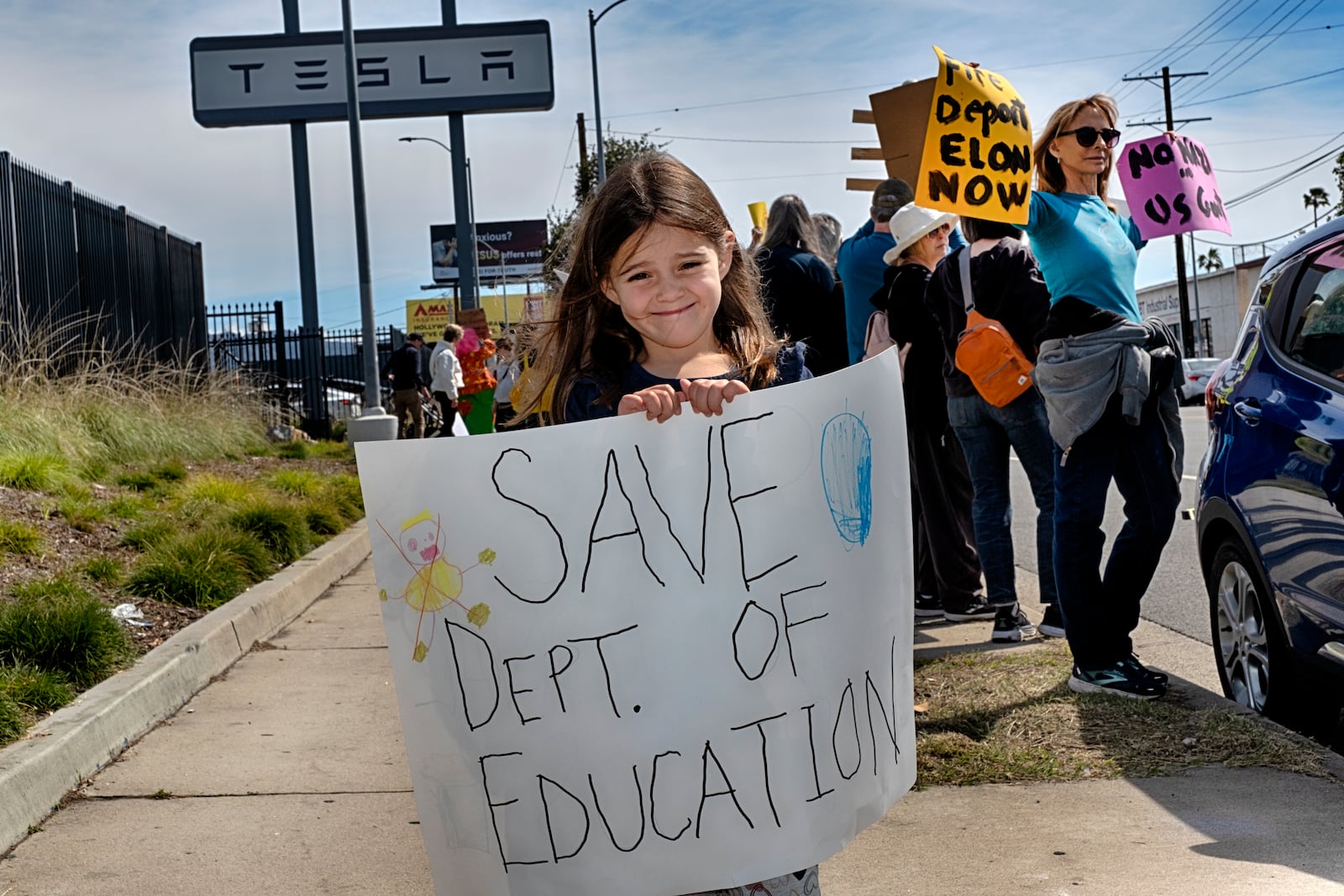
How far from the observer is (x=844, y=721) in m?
2.38

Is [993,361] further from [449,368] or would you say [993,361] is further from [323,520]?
[449,368]

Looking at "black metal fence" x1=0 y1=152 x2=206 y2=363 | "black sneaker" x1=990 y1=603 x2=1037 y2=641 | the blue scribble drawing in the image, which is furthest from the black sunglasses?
"black metal fence" x1=0 y1=152 x2=206 y2=363

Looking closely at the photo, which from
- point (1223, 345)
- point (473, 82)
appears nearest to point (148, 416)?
point (473, 82)

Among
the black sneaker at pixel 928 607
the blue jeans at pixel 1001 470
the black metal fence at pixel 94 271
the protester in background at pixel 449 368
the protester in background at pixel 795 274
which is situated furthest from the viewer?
the protester in background at pixel 449 368

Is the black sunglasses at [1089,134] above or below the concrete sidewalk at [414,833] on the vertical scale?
above

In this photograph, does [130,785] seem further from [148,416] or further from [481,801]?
[148,416]

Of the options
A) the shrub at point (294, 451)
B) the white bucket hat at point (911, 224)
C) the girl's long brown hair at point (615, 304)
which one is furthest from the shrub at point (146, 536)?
the shrub at point (294, 451)

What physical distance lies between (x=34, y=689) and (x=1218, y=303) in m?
65.0

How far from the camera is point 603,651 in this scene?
7.43ft

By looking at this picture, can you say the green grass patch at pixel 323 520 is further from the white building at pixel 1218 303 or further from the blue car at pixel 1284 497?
the white building at pixel 1218 303

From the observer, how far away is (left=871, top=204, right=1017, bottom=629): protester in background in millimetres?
6254

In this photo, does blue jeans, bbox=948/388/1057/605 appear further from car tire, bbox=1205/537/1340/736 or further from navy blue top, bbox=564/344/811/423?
navy blue top, bbox=564/344/811/423

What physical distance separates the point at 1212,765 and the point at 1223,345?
63922 mm

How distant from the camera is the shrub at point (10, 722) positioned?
169 inches
